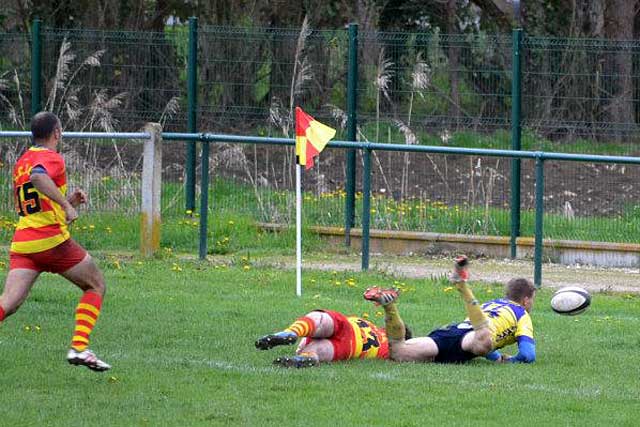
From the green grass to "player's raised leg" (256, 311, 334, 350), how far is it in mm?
231

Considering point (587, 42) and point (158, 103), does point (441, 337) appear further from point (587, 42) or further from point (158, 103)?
point (158, 103)

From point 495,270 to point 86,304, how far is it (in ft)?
25.3

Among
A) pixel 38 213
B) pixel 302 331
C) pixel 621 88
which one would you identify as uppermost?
pixel 621 88

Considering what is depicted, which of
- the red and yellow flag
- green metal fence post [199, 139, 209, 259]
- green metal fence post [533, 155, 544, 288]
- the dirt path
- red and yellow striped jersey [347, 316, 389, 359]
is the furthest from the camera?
green metal fence post [199, 139, 209, 259]

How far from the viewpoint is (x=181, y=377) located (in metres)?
9.12

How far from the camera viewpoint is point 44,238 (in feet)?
29.1

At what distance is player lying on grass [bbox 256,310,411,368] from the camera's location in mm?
9375

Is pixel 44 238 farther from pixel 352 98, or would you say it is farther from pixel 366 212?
pixel 352 98

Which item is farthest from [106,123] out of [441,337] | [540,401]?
[540,401]

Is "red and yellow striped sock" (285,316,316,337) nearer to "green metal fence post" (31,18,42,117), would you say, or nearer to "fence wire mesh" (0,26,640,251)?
"fence wire mesh" (0,26,640,251)

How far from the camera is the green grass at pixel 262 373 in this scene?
26.5 feet

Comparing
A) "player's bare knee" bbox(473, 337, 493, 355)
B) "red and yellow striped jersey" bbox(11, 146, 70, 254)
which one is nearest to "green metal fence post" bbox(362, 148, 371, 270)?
"player's bare knee" bbox(473, 337, 493, 355)

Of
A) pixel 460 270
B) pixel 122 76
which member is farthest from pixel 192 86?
pixel 460 270

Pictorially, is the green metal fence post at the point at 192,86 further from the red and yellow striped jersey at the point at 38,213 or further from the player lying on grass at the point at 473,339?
the red and yellow striped jersey at the point at 38,213
